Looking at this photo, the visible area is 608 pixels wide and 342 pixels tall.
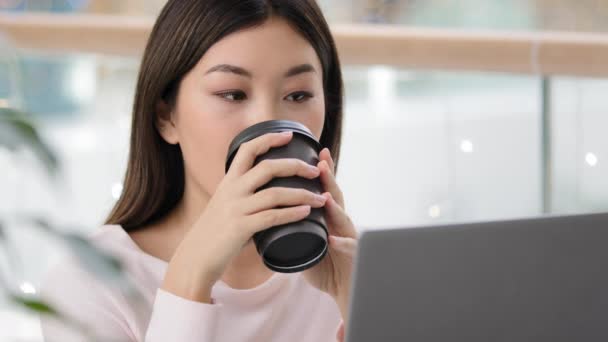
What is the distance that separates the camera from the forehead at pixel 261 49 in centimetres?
121

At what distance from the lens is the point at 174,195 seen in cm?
139

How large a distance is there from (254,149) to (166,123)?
0.32 metres

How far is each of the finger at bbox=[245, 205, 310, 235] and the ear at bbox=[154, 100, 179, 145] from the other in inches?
14.0

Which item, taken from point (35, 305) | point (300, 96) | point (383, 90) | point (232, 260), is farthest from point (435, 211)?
point (35, 305)

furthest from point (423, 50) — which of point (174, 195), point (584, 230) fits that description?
point (584, 230)

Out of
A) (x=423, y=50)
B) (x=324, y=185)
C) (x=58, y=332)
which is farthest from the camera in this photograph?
(x=423, y=50)

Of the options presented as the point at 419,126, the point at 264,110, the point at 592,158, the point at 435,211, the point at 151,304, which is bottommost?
the point at 151,304

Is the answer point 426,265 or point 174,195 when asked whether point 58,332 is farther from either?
point 426,265

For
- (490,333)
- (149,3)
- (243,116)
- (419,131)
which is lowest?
(490,333)

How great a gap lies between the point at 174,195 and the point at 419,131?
1466 mm

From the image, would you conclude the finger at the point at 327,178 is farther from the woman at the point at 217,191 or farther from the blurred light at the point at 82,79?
the blurred light at the point at 82,79

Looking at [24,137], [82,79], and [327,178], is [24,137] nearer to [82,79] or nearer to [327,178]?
[327,178]

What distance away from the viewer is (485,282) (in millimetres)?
715

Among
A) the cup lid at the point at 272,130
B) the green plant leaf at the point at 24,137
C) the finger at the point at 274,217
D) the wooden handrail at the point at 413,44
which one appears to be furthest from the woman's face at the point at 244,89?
the wooden handrail at the point at 413,44
